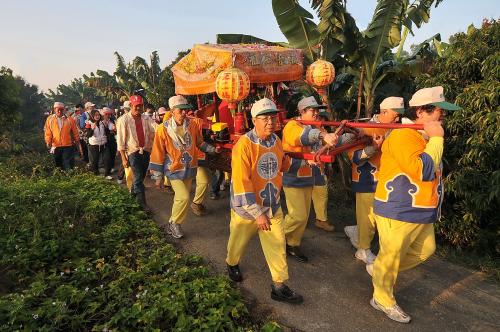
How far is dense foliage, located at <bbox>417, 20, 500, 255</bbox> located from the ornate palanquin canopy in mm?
1967

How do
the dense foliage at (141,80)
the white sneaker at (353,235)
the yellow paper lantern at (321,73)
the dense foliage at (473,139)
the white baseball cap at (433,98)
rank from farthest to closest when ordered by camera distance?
the dense foliage at (141,80)
the yellow paper lantern at (321,73)
the white sneaker at (353,235)
the dense foliage at (473,139)
the white baseball cap at (433,98)

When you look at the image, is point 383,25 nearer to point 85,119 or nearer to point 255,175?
point 255,175

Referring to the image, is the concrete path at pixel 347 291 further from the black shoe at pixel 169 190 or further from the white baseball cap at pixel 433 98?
the black shoe at pixel 169 190

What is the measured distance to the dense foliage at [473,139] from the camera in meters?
3.89

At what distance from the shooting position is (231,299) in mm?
3148

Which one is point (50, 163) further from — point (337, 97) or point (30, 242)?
point (337, 97)

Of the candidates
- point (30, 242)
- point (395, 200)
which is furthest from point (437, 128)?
point (30, 242)

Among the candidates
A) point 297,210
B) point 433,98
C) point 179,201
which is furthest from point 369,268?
point 179,201

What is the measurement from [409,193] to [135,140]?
4418 millimetres

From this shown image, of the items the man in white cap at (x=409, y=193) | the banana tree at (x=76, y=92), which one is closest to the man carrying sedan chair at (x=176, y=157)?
→ the man in white cap at (x=409, y=193)

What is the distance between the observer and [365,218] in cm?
401

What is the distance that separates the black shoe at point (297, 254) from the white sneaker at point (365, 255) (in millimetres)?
629

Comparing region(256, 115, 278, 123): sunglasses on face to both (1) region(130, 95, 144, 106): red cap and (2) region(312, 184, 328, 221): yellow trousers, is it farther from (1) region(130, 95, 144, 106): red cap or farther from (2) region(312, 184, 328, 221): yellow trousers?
(1) region(130, 95, 144, 106): red cap

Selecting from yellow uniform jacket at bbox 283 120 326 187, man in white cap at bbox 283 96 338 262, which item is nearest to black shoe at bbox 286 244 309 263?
man in white cap at bbox 283 96 338 262
